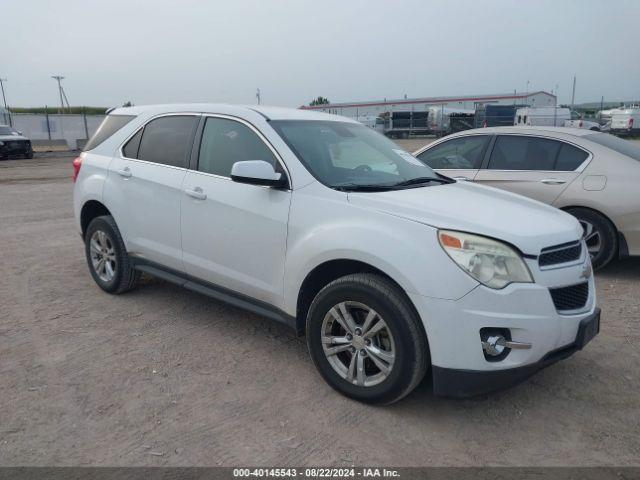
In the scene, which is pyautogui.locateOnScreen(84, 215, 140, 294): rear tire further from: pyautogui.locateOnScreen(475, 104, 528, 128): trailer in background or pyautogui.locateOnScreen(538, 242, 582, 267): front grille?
pyautogui.locateOnScreen(475, 104, 528, 128): trailer in background

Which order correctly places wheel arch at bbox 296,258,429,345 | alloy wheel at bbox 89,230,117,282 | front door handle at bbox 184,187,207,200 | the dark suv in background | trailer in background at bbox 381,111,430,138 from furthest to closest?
1. trailer in background at bbox 381,111,430,138
2. the dark suv in background
3. alloy wheel at bbox 89,230,117,282
4. front door handle at bbox 184,187,207,200
5. wheel arch at bbox 296,258,429,345

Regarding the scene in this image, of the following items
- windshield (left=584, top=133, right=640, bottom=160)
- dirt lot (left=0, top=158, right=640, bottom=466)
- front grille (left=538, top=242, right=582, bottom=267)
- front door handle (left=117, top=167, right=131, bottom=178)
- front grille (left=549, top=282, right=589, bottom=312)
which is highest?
windshield (left=584, top=133, right=640, bottom=160)

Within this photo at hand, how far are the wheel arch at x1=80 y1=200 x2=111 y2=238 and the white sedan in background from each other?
11.9 ft

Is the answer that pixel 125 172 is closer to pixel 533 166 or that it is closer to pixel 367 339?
pixel 367 339

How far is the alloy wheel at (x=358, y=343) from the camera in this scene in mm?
3123

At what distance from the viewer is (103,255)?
5.26 metres

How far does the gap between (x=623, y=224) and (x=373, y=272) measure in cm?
370

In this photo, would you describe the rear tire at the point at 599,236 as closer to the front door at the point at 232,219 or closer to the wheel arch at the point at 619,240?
the wheel arch at the point at 619,240

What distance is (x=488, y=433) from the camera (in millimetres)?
3029

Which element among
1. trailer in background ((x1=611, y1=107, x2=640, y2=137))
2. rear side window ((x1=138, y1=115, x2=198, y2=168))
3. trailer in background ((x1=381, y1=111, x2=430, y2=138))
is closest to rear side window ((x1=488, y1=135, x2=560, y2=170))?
rear side window ((x1=138, y1=115, x2=198, y2=168))

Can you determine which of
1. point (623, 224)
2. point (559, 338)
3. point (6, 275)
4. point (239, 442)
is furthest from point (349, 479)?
point (6, 275)

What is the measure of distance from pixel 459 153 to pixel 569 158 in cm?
133

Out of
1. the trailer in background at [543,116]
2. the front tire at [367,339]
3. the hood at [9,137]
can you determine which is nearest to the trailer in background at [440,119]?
the trailer in background at [543,116]

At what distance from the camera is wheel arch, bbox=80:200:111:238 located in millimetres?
5301
